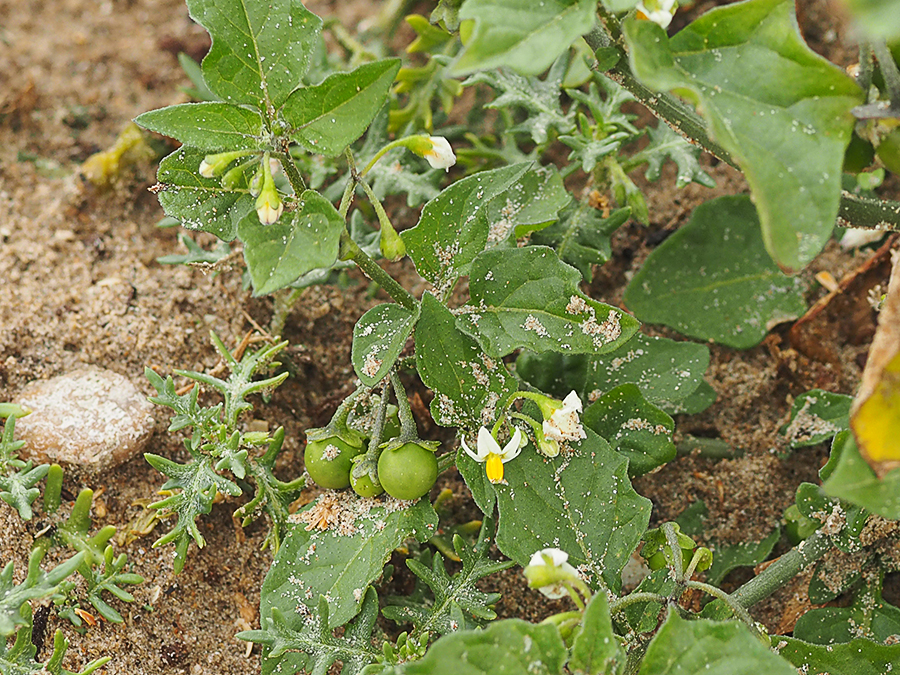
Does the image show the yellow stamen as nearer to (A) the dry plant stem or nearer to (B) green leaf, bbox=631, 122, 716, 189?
(A) the dry plant stem

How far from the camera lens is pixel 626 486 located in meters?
1.73

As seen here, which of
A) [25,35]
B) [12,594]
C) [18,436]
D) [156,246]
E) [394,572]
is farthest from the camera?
[25,35]

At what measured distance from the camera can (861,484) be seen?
1269mm

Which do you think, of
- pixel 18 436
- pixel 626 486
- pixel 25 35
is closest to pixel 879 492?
pixel 626 486

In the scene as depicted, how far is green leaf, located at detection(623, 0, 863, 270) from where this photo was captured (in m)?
1.29

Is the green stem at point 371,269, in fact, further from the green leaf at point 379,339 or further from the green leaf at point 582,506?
the green leaf at point 582,506

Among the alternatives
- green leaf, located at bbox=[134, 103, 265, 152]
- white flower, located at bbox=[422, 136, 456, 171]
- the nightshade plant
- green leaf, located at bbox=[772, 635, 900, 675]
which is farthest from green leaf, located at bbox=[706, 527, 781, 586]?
green leaf, located at bbox=[134, 103, 265, 152]

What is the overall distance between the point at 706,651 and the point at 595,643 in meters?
0.20

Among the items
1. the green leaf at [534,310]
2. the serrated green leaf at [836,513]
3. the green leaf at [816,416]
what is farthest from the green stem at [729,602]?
the green leaf at [816,416]

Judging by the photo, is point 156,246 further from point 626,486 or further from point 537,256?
point 626,486

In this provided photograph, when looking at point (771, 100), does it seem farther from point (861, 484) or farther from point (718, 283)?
point (718, 283)

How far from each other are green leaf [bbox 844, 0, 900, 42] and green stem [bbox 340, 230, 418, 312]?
0.86m

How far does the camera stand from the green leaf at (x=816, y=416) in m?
2.03

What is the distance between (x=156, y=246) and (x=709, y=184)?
5.03ft
